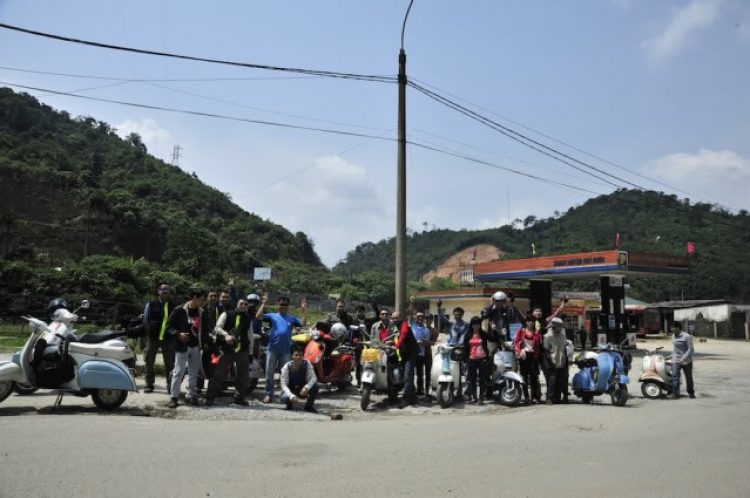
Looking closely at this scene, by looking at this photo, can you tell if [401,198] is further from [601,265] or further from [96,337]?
[601,265]

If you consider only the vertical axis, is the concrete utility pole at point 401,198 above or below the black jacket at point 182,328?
above

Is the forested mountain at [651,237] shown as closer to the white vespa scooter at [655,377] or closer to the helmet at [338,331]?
the white vespa scooter at [655,377]

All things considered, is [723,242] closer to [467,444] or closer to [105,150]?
[467,444]

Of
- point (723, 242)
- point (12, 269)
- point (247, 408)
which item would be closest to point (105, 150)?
point (12, 269)

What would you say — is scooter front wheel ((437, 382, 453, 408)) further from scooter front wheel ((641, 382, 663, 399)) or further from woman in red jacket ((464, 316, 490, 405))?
scooter front wheel ((641, 382, 663, 399))

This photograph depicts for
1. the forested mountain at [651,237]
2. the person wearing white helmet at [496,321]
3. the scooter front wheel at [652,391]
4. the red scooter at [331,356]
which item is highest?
the forested mountain at [651,237]

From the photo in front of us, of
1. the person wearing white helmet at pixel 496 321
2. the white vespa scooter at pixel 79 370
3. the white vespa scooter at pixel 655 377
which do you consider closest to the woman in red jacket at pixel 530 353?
the person wearing white helmet at pixel 496 321

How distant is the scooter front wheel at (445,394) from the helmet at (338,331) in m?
2.19

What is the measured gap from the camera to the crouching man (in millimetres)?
9305

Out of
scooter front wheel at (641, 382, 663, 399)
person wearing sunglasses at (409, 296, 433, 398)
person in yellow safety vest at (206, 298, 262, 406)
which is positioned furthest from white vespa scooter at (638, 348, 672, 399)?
person in yellow safety vest at (206, 298, 262, 406)

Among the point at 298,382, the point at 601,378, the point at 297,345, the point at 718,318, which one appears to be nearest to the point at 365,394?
the point at 298,382

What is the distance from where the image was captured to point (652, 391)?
12914 millimetres

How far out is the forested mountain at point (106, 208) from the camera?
59.4 meters

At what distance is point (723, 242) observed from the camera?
80062 mm
